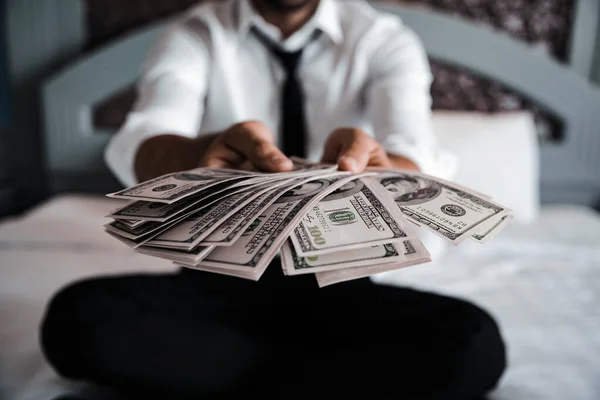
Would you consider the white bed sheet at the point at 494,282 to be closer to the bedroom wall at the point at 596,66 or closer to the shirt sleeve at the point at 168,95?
the shirt sleeve at the point at 168,95

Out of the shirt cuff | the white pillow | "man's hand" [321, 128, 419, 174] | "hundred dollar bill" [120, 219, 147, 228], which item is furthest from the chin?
the white pillow

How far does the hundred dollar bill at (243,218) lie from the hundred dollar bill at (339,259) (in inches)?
1.7

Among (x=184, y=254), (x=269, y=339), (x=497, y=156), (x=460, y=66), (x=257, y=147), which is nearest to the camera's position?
(x=184, y=254)

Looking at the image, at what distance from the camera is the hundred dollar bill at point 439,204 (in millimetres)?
516

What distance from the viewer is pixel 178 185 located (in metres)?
0.54

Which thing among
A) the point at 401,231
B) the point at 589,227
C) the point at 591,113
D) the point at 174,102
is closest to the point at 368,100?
the point at 174,102

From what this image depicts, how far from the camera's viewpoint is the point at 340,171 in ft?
1.94

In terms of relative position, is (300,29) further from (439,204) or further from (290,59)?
(439,204)

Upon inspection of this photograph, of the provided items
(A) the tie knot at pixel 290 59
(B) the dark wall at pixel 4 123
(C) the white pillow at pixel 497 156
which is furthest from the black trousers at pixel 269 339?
(B) the dark wall at pixel 4 123

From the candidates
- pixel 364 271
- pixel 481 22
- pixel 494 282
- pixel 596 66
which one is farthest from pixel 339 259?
pixel 596 66

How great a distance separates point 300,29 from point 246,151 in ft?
1.66

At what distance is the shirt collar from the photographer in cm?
103

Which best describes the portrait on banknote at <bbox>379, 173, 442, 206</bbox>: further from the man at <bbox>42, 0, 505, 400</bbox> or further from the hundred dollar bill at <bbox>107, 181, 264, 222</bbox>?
the hundred dollar bill at <bbox>107, 181, 264, 222</bbox>

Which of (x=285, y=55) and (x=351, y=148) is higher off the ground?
(x=285, y=55)
